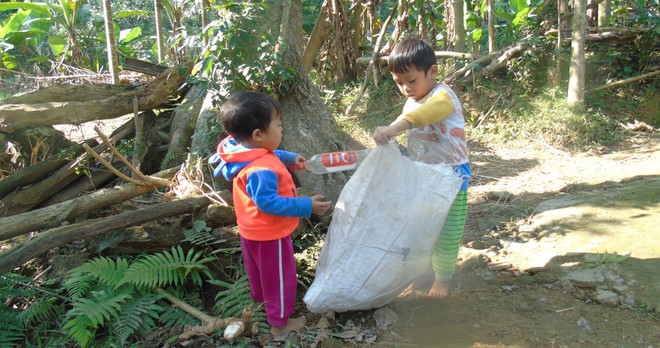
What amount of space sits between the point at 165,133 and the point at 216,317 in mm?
2932

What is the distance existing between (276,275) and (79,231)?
1.36 metres

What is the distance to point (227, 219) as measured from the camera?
119 inches

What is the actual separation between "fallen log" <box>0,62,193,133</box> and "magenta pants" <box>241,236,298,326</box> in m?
2.58

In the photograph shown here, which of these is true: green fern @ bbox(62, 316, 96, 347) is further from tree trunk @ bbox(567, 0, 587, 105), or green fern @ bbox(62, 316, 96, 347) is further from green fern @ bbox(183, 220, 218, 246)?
tree trunk @ bbox(567, 0, 587, 105)

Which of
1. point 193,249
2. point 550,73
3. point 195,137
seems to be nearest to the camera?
point 193,249

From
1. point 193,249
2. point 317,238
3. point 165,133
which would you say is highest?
point 165,133

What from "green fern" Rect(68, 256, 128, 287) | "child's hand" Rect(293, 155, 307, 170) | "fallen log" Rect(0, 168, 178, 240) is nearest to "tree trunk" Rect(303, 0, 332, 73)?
"fallen log" Rect(0, 168, 178, 240)

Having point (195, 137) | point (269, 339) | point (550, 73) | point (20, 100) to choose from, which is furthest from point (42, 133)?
point (550, 73)

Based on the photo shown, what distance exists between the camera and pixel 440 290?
239 cm

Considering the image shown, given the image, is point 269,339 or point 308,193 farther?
point 308,193

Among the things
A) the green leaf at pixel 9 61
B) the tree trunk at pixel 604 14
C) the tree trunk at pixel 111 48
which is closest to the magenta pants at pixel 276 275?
the tree trunk at pixel 111 48

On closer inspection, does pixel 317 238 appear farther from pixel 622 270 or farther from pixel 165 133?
pixel 165 133

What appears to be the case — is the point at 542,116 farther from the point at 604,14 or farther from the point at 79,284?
the point at 79,284

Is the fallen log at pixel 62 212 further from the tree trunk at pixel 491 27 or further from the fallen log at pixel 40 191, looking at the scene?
the tree trunk at pixel 491 27
